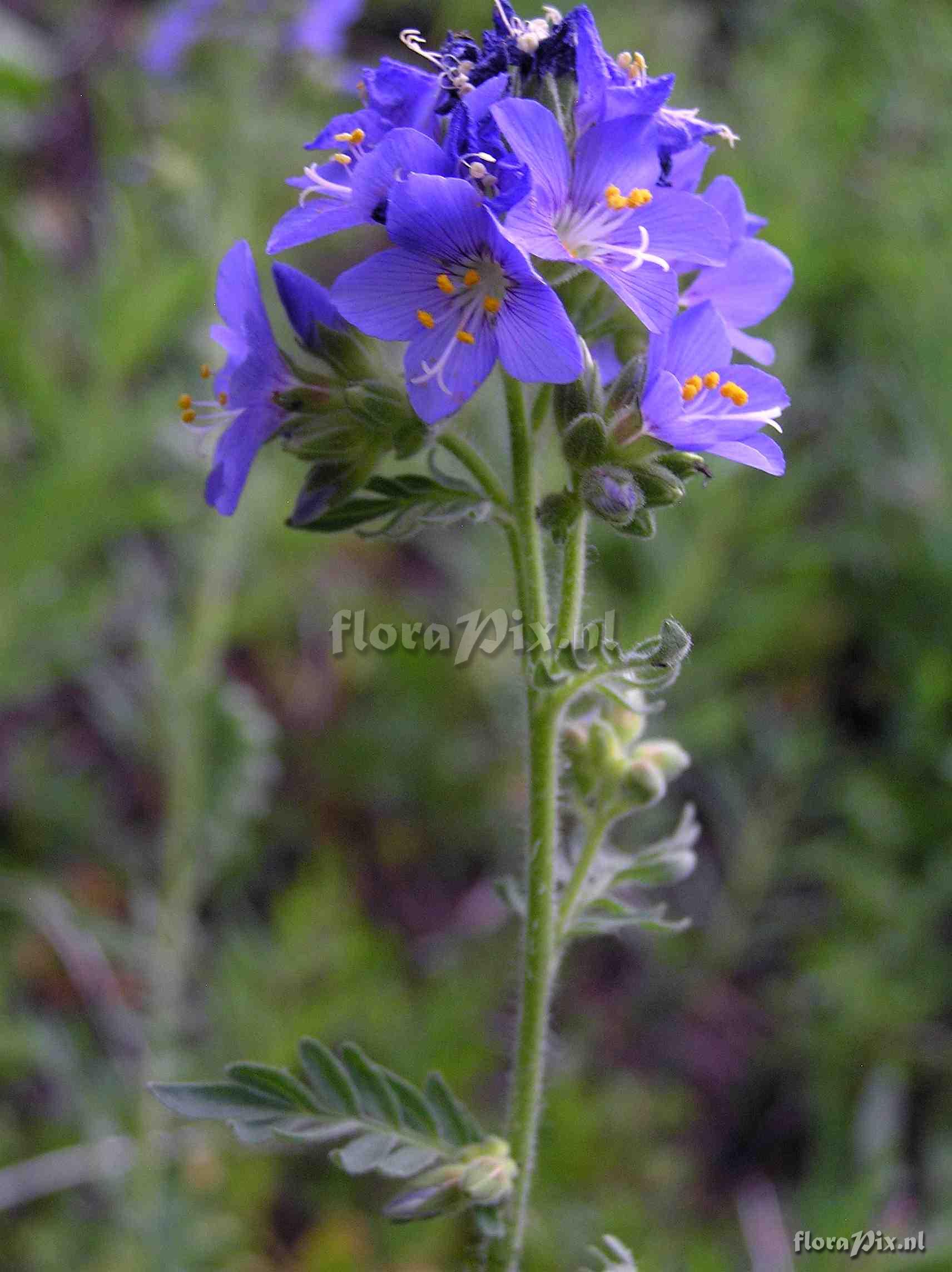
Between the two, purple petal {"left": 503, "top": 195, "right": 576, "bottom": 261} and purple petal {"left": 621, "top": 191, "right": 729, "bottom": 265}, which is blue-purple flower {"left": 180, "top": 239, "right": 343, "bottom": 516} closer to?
purple petal {"left": 503, "top": 195, "right": 576, "bottom": 261}

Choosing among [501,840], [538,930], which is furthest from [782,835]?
[538,930]

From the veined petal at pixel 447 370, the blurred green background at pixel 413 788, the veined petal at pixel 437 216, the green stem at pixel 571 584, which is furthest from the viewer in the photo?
the blurred green background at pixel 413 788

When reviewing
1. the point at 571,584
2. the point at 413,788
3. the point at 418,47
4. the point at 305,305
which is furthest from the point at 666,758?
the point at 413,788

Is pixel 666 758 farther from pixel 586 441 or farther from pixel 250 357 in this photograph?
pixel 250 357

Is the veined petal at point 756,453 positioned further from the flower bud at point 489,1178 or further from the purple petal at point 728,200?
the flower bud at point 489,1178

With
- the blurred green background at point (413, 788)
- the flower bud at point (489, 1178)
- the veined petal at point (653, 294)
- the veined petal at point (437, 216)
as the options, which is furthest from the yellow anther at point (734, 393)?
the blurred green background at point (413, 788)

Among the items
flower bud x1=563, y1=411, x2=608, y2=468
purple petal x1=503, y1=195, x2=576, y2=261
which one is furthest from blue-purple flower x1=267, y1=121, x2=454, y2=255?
flower bud x1=563, y1=411, x2=608, y2=468

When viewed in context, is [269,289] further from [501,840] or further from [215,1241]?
[215,1241]
